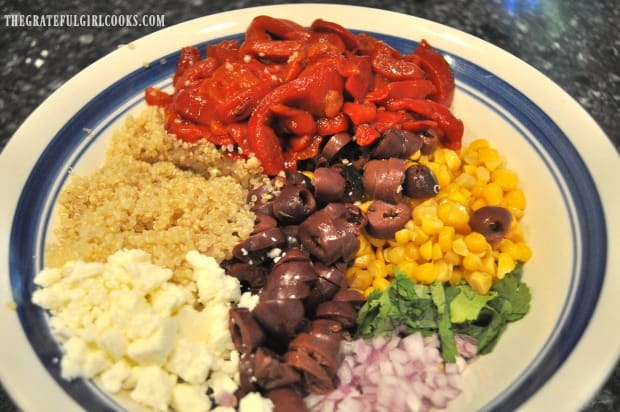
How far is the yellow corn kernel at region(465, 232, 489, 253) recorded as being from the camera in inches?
96.3

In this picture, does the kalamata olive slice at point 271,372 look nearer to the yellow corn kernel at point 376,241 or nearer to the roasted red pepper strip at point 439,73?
the yellow corn kernel at point 376,241

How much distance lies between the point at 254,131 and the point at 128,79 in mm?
909

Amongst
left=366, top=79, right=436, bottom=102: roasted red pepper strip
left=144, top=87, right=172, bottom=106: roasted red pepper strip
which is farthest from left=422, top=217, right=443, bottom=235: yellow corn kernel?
left=144, top=87, right=172, bottom=106: roasted red pepper strip

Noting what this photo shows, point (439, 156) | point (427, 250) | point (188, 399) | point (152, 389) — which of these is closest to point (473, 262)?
point (427, 250)

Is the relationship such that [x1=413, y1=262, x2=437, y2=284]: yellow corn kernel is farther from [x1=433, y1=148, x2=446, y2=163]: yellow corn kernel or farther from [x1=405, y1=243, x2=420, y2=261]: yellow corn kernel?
[x1=433, y1=148, x2=446, y2=163]: yellow corn kernel

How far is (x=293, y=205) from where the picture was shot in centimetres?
253

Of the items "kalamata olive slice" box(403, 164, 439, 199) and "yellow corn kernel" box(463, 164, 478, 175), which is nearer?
"kalamata olive slice" box(403, 164, 439, 199)

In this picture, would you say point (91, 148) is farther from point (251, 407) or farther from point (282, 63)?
point (251, 407)

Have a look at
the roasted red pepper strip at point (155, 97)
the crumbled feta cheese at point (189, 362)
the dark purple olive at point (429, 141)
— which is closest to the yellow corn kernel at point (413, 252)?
the dark purple olive at point (429, 141)

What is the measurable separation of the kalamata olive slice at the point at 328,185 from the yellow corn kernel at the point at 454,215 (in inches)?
19.2

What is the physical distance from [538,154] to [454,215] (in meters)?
0.58

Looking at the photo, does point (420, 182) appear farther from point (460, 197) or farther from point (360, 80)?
point (360, 80)

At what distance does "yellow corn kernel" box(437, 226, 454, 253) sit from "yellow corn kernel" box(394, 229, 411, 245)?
14 cm

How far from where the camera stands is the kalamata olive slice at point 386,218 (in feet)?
8.42
